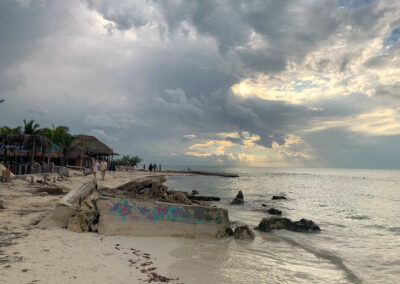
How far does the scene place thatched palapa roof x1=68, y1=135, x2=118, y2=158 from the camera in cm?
4128

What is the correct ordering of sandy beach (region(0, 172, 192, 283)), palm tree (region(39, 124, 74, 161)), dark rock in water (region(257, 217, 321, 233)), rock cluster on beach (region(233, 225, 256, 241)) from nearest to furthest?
sandy beach (region(0, 172, 192, 283))
rock cluster on beach (region(233, 225, 256, 241))
dark rock in water (region(257, 217, 321, 233))
palm tree (region(39, 124, 74, 161))

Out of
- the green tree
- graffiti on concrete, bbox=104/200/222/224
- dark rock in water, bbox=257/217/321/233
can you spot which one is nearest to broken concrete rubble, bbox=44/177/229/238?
graffiti on concrete, bbox=104/200/222/224

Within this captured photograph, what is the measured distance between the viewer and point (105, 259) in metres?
5.27

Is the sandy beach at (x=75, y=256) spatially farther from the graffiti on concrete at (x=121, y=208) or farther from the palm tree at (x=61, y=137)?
the palm tree at (x=61, y=137)

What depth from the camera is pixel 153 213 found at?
306 inches

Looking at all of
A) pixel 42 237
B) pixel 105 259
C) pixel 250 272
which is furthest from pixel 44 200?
pixel 250 272

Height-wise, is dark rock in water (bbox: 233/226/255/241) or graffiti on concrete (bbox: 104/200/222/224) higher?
graffiti on concrete (bbox: 104/200/222/224)

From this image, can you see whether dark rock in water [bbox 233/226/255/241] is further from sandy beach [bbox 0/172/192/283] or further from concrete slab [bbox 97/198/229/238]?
sandy beach [bbox 0/172/192/283]

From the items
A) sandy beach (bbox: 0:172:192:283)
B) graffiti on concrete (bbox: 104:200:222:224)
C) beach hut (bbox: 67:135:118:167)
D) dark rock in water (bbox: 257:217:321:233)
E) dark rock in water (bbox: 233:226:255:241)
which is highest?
beach hut (bbox: 67:135:118:167)

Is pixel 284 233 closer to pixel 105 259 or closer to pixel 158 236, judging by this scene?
pixel 158 236

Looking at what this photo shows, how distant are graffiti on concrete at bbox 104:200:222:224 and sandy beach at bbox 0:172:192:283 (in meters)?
0.59

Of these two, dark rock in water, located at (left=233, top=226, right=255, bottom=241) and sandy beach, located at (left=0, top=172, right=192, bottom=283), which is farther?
dark rock in water, located at (left=233, top=226, right=255, bottom=241)

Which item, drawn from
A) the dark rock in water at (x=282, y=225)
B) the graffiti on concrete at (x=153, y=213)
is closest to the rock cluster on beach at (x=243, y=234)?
the graffiti on concrete at (x=153, y=213)

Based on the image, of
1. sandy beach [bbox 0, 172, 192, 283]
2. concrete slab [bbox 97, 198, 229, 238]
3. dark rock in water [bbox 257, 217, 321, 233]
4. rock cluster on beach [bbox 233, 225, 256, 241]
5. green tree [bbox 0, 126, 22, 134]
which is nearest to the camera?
sandy beach [bbox 0, 172, 192, 283]
